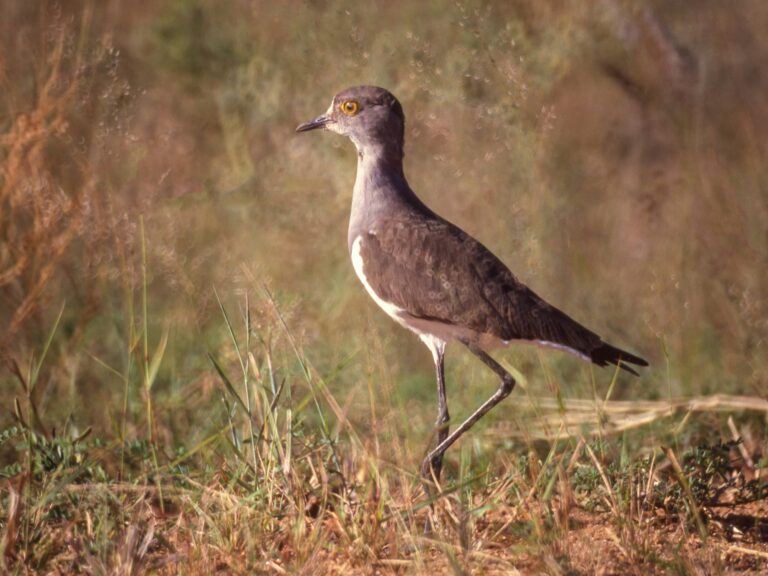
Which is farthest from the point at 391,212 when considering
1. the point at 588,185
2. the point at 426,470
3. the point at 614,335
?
the point at 588,185

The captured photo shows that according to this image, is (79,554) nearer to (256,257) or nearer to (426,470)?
(426,470)

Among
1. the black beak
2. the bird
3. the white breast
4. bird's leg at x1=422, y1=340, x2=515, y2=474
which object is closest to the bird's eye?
the black beak

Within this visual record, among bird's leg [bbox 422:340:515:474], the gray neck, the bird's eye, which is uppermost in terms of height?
the bird's eye

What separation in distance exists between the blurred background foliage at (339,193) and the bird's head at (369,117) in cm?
18

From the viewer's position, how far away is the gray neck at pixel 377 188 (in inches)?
211

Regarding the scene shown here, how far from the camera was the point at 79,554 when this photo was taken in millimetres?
3941

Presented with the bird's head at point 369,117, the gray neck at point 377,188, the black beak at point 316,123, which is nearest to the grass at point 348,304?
the bird's head at point 369,117

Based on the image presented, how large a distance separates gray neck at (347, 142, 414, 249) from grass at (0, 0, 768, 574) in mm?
418

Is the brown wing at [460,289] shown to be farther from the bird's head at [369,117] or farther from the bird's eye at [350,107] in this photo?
the bird's eye at [350,107]

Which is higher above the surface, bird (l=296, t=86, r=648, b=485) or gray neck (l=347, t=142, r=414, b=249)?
gray neck (l=347, t=142, r=414, b=249)

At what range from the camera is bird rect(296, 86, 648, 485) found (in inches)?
196

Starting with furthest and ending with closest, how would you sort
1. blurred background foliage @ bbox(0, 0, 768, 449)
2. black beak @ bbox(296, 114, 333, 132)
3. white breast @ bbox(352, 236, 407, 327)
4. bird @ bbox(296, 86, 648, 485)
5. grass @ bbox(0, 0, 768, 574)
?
black beak @ bbox(296, 114, 333, 132), blurred background foliage @ bbox(0, 0, 768, 449), white breast @ bbox(352, 236, 407, 327), bird @ bbox(296, 86, 648, 485), grass @ bbox(0, 0, 768, 574)

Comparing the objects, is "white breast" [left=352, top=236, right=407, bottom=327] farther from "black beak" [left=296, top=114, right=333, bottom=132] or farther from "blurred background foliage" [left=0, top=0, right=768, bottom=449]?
"black beak" [left=296, top=114, right=333, bottom=132]

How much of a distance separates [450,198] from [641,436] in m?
2.42
